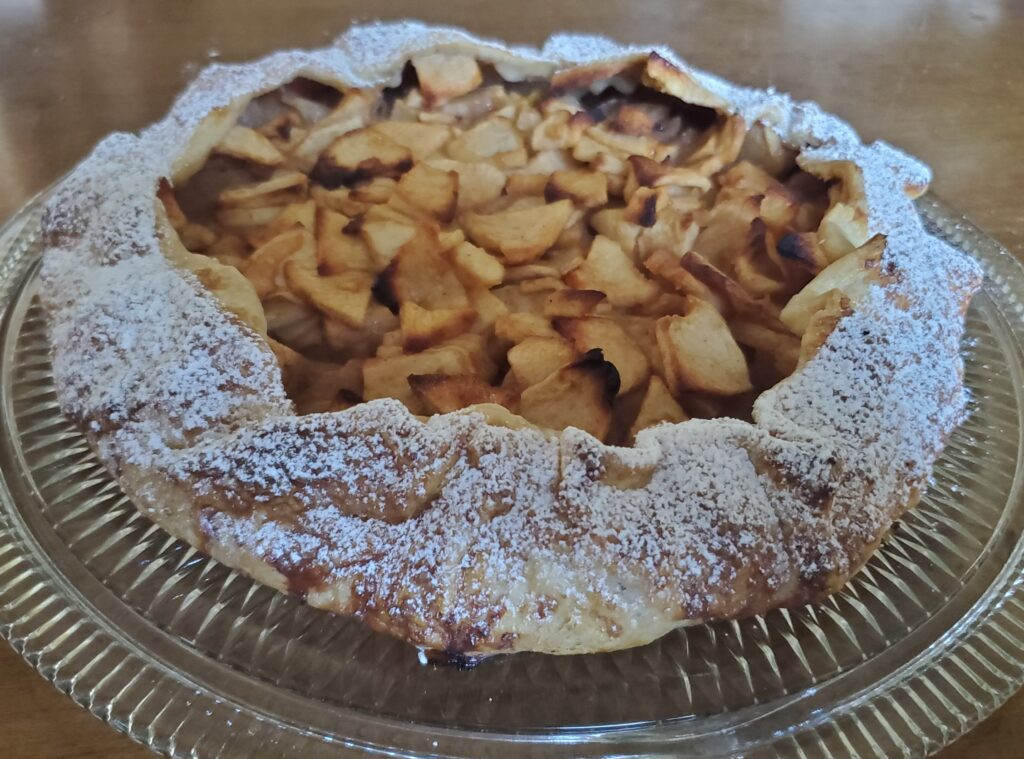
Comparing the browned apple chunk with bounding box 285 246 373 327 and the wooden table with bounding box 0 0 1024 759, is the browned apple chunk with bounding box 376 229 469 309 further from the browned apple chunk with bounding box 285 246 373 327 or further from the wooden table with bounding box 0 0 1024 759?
the wooden table with bounding box 0 0 1024 759

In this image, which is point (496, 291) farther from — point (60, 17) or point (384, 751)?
point (60, 17)

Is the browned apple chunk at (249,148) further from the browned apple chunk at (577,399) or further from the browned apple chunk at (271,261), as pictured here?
the browned apple chunk at (577,399)

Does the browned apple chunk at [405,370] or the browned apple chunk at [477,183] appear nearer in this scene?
the browned apple chunk at [405,370]

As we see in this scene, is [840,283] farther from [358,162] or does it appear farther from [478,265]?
[358,162]

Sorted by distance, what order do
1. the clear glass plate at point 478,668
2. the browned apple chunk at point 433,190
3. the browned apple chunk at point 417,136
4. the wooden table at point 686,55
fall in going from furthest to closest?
the wooden table at point 686,55 → the browned apple chunk at point 417,136 → the browned apple chunk at point 433,190 → the clear glass plate at point 478,668

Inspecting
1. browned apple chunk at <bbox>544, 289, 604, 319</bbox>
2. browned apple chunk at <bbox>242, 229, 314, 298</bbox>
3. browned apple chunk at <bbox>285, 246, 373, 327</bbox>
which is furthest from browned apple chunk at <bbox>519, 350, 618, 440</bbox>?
browned apple chunk at <bbox>242, 229, 314, 298</bbox>

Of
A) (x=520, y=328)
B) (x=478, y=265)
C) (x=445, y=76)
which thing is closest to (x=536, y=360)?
(x=520, y=328)

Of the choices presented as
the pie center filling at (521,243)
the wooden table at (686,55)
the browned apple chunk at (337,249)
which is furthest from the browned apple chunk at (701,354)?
the wooden table at (686,55)
